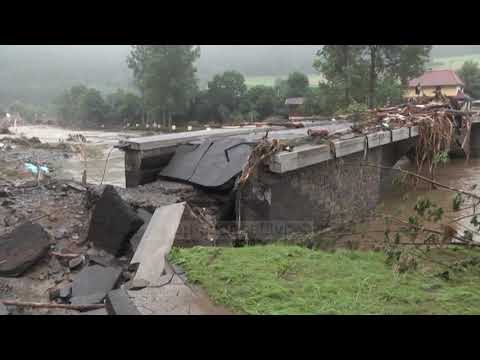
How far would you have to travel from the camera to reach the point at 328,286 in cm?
338

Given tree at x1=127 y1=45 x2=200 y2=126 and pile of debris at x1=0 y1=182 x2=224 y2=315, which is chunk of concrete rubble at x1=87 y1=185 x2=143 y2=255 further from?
tree at x1=127 y1=45 x2=200 y2=126

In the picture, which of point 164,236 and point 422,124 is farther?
point 422,124

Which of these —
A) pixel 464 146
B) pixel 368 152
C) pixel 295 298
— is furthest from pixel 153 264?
pixel 464 146

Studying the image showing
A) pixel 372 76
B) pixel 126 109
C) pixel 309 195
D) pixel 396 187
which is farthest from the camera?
pixel 126 109

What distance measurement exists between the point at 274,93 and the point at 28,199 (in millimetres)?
28055

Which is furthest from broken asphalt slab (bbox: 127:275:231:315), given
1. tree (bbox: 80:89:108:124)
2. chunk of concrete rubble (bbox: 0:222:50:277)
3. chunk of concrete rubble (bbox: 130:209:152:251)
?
tree (bbox: 80:89:108:124)

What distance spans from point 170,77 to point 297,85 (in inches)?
Answer: 428

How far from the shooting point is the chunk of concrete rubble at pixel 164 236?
4312 millimetres

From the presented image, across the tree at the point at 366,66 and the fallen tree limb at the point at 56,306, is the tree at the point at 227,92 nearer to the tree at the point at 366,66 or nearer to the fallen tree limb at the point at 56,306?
the tree at the point at 366,66

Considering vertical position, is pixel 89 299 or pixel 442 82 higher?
pixel 442 82

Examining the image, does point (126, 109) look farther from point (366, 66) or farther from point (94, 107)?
point (366, 66)

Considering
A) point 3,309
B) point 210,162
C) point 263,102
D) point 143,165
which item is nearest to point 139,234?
point 3,309

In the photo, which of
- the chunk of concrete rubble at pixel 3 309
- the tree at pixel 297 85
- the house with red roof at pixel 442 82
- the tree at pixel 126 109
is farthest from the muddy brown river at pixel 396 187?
the house with red roof at pixel 442 82

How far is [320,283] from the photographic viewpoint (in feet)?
11.4
